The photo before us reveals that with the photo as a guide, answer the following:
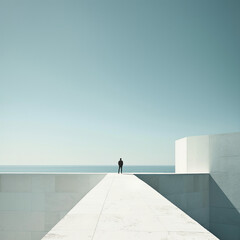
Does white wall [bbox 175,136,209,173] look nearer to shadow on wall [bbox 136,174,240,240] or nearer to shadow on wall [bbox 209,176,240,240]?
shadow on wall [bbox 136,174,240,240]

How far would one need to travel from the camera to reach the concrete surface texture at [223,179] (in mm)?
16766

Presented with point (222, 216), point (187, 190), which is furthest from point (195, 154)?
point (222, 216)

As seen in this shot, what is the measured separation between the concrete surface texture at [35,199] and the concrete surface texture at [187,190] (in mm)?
4353

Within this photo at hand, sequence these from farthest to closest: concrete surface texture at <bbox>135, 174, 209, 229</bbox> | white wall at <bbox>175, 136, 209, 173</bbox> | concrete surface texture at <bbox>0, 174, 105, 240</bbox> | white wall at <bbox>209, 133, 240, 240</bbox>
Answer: white wall at <bbox>175, 136, 209, 173</bbox>, white wall at <bbox>209, 133, 240, 240</bbox>, concrete surface texture at <bbox>135, 174, 209, 229</bbox>, concrete surface texture at <bbox>0, 174, 105, 240</bbox>

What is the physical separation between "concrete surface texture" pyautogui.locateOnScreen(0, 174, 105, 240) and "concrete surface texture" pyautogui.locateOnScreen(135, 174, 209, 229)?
4353 millimetres

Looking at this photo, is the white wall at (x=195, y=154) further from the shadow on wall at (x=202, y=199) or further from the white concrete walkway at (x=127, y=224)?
the white concrete walkway at (x=127, y=224)

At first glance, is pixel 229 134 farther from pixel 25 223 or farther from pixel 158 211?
pixel 25 223

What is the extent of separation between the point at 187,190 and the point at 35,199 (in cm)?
A: 1099

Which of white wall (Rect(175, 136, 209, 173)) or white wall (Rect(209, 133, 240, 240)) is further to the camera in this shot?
white wall (Rect(175, 136, 209, 173))

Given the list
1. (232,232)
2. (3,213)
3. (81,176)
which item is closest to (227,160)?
(232,232)

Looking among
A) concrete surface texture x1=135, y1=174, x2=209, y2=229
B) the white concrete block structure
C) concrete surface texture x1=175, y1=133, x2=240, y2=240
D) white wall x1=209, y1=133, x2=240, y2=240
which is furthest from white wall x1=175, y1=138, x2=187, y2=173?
concrete surface texture x1=135, y1=174, x2=209, y2=229

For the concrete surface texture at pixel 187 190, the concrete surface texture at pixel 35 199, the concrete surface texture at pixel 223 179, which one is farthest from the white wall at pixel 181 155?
the concrete surface texture at pixel 35 199

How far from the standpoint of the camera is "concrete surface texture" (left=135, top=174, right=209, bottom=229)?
53.8ft

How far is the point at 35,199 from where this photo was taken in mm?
15875
